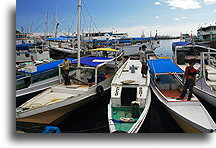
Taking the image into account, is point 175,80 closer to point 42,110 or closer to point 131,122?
point 131,122

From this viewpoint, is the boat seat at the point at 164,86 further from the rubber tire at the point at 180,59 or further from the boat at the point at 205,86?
the rubber tire at the point at 180,59

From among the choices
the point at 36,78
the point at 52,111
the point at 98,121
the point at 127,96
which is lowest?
the point at 98,121

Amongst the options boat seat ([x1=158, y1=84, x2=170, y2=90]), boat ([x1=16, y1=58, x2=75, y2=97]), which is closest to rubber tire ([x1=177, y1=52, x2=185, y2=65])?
boat seat ([x1=158, y1=84, x2=170, y2=90])

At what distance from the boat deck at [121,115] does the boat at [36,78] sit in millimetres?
2996

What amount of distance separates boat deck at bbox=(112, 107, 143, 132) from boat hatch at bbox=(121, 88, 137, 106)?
42cm

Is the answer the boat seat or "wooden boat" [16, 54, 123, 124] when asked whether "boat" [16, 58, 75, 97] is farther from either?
the boat seat

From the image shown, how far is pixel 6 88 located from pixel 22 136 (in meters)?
1.15

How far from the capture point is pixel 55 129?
3.47m

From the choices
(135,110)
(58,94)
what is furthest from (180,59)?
(58,94)

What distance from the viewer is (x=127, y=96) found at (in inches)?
192

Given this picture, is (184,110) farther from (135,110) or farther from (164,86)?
(164,86)

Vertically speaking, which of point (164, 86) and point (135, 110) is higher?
point (164, 86)

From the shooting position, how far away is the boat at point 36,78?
591cm

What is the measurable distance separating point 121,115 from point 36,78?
13.2 feet
